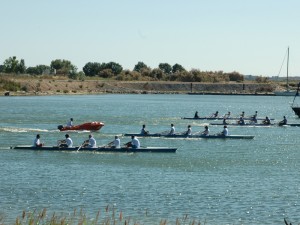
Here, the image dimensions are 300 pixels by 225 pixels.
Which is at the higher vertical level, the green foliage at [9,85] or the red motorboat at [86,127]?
the green foliage at [9,85]

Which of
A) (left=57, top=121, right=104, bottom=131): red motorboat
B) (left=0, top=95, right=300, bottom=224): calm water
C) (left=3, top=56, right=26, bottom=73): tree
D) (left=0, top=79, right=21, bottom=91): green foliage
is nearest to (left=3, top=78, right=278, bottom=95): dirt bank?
(left=0, top=79, right=21, bottom=91): green foliage

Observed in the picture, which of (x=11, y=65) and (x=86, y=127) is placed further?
(x=11, y=65)

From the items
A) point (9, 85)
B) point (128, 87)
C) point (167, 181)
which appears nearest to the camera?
point (167, 181)

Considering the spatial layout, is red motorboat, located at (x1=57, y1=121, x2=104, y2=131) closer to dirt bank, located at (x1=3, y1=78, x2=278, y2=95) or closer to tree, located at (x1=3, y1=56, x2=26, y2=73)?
dirt bank, located at (x1=3, y1=78, x2=278, y2=95)

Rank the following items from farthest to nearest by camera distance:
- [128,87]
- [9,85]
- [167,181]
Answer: [128,87] < [9,85] < [167,181]

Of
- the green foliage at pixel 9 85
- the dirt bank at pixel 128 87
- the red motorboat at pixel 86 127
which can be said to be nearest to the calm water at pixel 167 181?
the red motorboat at pixel 86 127

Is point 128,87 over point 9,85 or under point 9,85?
under

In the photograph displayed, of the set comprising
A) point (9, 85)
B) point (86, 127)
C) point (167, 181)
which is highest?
point (9, 85)

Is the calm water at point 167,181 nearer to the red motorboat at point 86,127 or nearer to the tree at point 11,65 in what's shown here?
the red motorboat at point 86,127

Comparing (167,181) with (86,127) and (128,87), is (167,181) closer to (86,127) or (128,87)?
(86,127)

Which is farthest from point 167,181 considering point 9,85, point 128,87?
point 128,87

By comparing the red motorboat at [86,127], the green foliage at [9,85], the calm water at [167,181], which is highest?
the green foliage at [9,85]

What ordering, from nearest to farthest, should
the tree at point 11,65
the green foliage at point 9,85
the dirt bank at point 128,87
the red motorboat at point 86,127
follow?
the red motorboat at point 86,127, the green foliage at point 9,85, the dirt bank at point 128,87, the tree at point 11,65

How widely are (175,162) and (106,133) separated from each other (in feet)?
68.3
